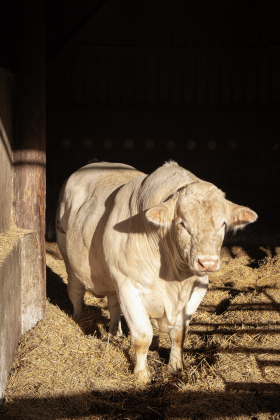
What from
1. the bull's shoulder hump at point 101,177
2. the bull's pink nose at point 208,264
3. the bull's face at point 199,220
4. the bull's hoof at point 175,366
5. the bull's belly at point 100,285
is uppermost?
the bull's shoulder hump at point 101,177

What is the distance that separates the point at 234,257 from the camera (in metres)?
7.52

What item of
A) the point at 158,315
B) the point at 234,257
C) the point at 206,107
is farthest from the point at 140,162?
the point at 158,315

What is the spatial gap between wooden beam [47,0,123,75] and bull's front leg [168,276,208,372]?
3200 millimetres

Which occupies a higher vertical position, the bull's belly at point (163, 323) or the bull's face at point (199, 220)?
the bull's face at point (199, 220)

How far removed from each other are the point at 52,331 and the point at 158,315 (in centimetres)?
133

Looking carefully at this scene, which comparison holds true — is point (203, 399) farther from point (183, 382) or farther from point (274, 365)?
point (274, 365)

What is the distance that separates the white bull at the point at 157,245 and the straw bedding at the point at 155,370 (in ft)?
0.88

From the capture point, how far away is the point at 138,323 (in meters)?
3.12

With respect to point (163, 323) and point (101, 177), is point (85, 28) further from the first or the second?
point (163, 323)

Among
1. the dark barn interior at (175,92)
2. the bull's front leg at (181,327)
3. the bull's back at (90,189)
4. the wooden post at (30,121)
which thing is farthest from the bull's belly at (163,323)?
the dark barn interior at (175,92)

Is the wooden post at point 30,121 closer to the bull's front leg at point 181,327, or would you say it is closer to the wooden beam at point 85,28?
the wooden beam at point 85,28

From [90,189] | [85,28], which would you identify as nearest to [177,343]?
[90,189]

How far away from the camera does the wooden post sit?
3996mm

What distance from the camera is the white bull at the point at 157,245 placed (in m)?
2.75
